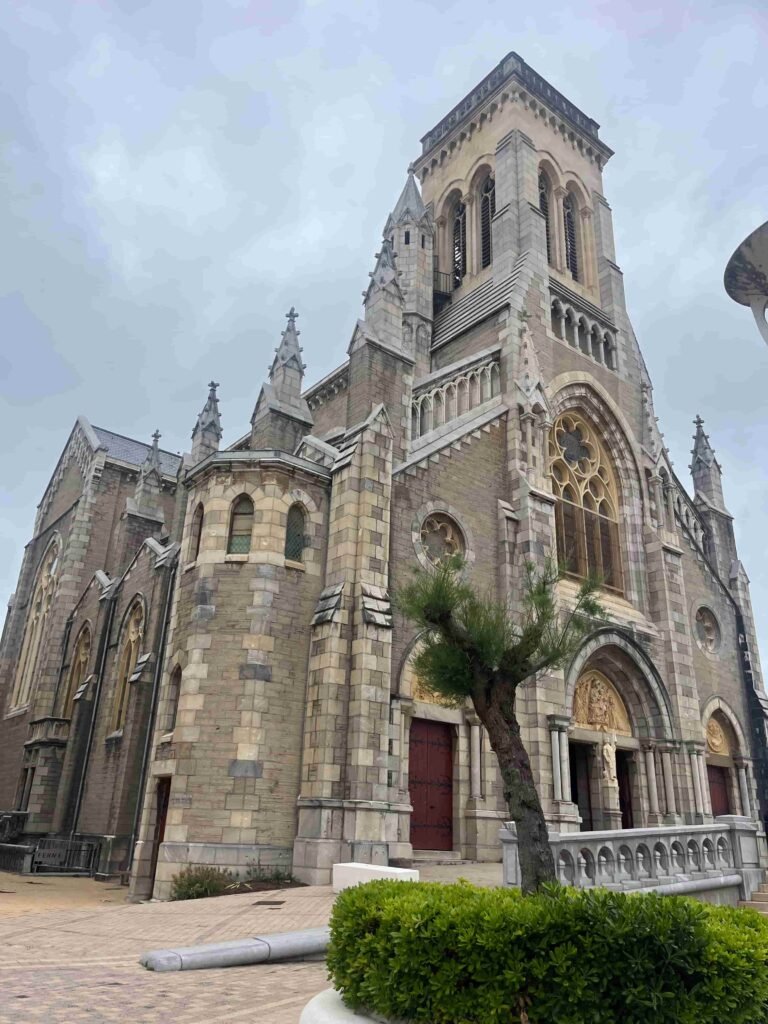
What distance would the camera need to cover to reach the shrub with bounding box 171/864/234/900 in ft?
44.8

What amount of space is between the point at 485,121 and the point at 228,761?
27672 mm

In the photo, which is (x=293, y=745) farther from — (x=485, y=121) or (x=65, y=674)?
(x=485, y=121)

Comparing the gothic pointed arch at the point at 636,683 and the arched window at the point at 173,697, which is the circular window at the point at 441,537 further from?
the arched window at the point at 173,697

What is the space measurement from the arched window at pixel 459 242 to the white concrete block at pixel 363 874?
2356 cm

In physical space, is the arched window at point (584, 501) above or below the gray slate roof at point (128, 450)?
below

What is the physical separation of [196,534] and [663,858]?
1138cm

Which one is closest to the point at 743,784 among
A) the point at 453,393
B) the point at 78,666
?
the point at 453,393

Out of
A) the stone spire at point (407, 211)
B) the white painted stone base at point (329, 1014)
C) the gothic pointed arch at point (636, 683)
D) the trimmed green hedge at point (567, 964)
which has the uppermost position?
the stone spire at point (407, 211)

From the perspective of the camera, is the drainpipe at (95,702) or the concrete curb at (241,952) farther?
the drainpipe at (95,702)

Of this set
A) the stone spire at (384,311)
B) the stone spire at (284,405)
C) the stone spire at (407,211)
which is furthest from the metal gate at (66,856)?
the stone spire at (407,211)

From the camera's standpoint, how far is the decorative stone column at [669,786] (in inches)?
854

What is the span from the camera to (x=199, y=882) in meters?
13.8

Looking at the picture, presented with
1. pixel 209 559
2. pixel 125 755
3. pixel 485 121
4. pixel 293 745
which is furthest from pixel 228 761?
pixel 485 121

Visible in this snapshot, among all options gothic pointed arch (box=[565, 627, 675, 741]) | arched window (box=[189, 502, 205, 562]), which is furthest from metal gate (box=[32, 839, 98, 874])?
gothic pointed arch (box=[565, 627, 675, 741])
